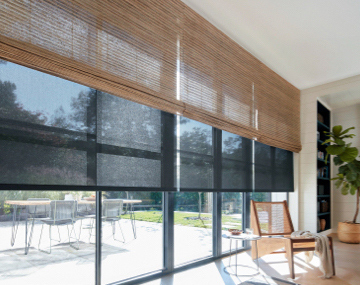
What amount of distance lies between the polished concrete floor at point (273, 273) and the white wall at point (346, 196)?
236cm

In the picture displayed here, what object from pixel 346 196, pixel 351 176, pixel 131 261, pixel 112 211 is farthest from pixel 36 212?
pixel 346 196

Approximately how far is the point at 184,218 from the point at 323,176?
399cm

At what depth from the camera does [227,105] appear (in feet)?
12.9

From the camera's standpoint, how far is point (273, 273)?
3.73 metres

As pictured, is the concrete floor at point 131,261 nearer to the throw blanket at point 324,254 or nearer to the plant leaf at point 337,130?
the throw blanket at point 324,254

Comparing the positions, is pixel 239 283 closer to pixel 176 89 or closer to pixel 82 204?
pixel 82 204

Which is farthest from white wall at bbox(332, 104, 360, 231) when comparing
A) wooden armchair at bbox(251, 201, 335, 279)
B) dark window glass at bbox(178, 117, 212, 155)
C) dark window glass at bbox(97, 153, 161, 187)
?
dark window glass at bbox(97, 153, 161, 187)

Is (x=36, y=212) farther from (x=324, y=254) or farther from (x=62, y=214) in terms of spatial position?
(x=324, y=254)

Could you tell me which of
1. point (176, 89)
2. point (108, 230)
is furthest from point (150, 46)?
point (108, 230)

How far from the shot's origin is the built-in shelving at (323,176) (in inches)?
245

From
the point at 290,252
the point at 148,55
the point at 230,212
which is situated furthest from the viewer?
the point at 230,212

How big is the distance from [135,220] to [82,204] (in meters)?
0.67

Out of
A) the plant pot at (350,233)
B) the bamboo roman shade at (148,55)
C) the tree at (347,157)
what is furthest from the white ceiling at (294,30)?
the plant pot at (350,233)

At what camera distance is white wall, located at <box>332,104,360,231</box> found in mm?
6762
